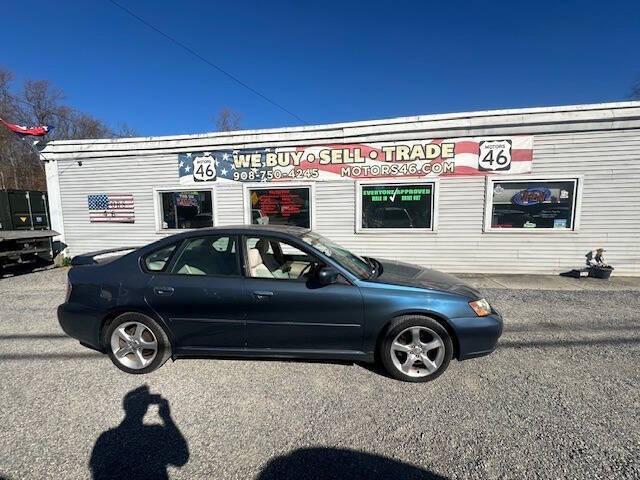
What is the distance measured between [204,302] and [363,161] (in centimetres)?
578

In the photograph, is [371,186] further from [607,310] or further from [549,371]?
[549,371]

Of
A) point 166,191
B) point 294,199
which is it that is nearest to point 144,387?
point 294,199

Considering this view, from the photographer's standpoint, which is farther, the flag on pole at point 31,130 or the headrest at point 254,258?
the flag on pole at point 31,130

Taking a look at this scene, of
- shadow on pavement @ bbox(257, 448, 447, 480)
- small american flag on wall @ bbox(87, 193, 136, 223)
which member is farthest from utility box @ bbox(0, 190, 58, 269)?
shadow on pavement @ bbox(257, 448, 447, 480)

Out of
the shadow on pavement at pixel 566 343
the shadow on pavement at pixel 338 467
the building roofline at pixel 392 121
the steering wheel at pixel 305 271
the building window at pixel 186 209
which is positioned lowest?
the shadow on pavement at pixel 338 467

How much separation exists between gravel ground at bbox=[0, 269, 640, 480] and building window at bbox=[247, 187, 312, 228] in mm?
5318

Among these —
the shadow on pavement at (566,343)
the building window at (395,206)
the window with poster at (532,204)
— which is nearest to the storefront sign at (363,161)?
the building window at (395,206)

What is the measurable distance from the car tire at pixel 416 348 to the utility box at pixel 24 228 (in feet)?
29.5

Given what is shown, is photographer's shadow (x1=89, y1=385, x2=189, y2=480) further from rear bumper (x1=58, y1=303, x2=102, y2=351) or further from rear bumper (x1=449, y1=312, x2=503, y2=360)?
rear bumper (x1=449, y1=312, x2=503, y2=360)

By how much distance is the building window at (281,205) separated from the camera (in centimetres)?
834

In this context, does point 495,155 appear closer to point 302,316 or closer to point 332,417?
point 302,316

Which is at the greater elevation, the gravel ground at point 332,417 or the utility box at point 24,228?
the utility box at point 24,228

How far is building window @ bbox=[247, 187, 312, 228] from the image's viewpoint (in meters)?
8.34

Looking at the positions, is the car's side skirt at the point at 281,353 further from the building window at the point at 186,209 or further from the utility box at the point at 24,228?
the utility box at the point at 24,228
